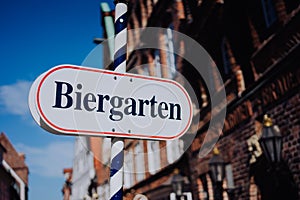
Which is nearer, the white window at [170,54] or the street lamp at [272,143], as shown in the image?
the street lamp at [272,143]

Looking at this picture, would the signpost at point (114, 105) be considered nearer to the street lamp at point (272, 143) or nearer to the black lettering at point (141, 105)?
the black lettering at point (141, 105)

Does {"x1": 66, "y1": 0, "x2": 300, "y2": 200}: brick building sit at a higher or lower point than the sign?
higher

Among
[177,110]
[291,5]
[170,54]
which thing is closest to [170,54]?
[170,54]

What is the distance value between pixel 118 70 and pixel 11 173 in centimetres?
1574

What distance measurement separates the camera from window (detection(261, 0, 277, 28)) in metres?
7.05

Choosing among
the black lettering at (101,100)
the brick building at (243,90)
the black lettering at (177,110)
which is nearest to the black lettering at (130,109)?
the black lettering at (101,100)

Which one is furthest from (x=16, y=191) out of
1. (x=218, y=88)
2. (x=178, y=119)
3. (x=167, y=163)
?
(x=178, y=119)

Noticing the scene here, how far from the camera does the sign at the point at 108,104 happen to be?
73.4 inches

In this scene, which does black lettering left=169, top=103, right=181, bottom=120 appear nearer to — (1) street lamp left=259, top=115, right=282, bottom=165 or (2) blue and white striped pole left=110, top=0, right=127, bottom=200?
(2) blue and white striped pole left=110, top=0, right=127, bottom=200

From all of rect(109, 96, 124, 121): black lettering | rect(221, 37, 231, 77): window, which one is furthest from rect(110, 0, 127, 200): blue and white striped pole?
rect(221, 37, 231, 77): window

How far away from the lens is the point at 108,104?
2.01 metres

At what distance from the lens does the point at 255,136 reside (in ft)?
23.4

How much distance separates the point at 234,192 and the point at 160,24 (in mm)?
8083

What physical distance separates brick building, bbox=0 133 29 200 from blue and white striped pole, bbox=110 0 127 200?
1329 centimetres
